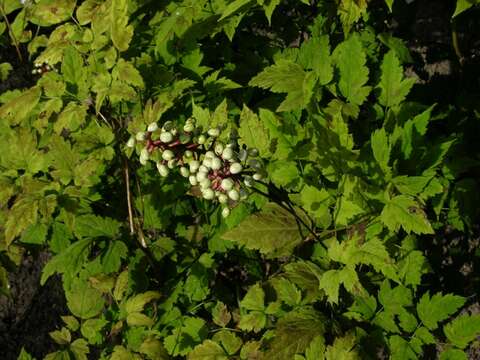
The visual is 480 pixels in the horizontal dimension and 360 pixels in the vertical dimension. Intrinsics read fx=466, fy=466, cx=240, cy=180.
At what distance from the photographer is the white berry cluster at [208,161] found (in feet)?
4.84

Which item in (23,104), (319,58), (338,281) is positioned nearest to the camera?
(338,281)

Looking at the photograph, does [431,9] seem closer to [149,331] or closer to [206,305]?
[206,305]

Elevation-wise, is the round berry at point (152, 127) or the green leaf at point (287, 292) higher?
the round berry at point (152, 127)

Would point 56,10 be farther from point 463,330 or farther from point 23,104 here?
point 463,330

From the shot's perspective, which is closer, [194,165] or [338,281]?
[194,165]

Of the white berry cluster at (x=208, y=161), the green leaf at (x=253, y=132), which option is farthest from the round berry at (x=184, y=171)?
the green leaf at (x=253, y=132)

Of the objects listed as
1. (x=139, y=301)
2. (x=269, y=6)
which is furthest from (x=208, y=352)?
(x=269, y=6)

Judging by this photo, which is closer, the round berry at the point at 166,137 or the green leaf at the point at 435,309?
the round berry at the point at 166,137

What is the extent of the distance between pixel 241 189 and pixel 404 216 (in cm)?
58

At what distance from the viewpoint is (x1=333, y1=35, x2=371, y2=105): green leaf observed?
1.84 meters

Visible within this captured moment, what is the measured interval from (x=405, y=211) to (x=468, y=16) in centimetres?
178

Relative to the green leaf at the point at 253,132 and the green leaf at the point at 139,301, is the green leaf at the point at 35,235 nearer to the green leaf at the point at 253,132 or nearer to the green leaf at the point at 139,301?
the green leaf at the point at 139,301

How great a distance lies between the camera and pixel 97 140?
214 centimetres

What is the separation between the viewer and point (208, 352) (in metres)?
1.88
